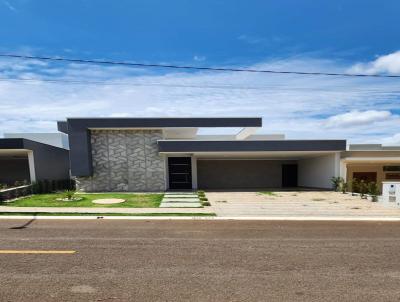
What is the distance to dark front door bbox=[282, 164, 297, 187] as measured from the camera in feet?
78.8

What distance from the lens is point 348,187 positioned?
699 inches

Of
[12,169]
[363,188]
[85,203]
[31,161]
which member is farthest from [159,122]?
[363,188]

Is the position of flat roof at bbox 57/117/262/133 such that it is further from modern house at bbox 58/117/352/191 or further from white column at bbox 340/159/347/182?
white column at bbox 340/159/347/182

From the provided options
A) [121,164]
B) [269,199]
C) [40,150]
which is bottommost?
[269,199]

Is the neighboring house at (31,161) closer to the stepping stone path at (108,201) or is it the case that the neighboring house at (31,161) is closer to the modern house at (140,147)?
the modern house at (140,147)

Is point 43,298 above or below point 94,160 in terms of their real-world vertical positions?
below

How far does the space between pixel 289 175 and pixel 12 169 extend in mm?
24692

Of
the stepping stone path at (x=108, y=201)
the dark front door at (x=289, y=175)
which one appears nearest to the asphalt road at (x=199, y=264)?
the stepping stone path at (x=108, y=201)

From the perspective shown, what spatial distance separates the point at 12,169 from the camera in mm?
21328

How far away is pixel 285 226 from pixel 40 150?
1719cm

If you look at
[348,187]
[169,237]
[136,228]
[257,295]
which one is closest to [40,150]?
[136,228]

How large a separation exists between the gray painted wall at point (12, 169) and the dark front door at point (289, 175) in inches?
903

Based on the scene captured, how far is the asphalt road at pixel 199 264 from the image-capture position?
4.30 m

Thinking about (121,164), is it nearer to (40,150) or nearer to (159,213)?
(40,150)
